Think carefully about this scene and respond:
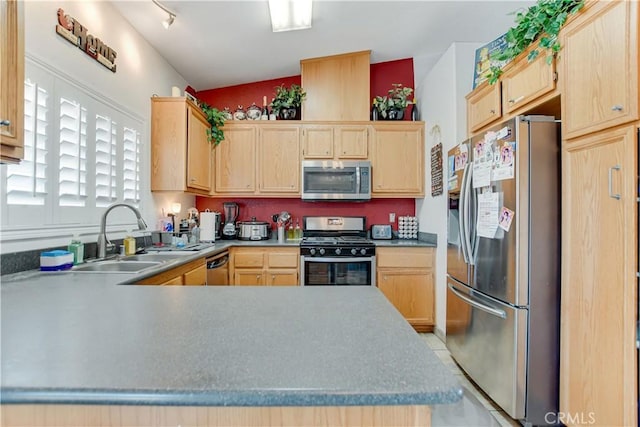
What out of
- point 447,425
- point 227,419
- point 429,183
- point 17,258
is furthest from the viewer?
point 429,183

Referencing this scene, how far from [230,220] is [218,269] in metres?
1.04

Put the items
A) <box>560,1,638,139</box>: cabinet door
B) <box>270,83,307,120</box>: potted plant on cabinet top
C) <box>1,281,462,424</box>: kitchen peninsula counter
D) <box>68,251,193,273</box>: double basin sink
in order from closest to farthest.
A: 1. <box>1,281,462,424</box>: kitchen peninsula counter
2. <box>560,1,638,139</box>: cabinet door
3. <box>68,251,193,273</box>: double basin sink
4. <box>270,83,307,120</box>: potted plant on cabinet top

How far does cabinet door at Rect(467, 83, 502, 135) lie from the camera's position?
2.17m

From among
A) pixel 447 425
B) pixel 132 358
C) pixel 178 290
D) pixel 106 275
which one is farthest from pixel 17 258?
pixel 447 425

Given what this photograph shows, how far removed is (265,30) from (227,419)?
9.73ft

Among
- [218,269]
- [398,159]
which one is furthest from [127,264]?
[398,159]

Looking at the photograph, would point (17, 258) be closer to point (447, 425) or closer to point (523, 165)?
point (447, 425)

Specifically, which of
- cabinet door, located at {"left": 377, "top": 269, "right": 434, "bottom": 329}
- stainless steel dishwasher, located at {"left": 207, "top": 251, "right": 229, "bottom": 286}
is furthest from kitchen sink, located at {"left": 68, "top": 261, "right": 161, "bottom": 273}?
cabinet door, located at {"left": 377, "top": 269, "right": 434, "bottom": 329}

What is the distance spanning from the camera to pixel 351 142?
3.52 m

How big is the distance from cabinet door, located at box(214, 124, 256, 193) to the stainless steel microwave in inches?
24.9

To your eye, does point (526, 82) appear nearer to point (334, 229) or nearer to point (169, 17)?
point (334, 229)

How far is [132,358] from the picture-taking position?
0.66 meters

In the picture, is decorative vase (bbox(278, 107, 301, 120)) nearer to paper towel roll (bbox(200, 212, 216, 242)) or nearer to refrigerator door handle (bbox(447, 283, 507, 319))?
paper towel roll (bbox(200, 212, 216, 242))

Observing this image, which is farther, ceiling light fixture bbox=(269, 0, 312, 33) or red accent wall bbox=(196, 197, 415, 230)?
red accent wall bbox=(196, 197, 415, 230)
